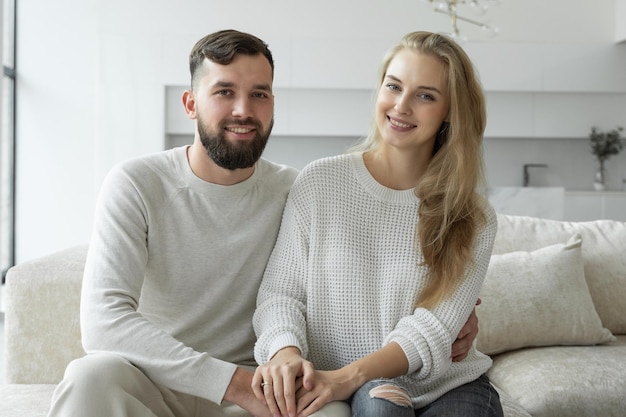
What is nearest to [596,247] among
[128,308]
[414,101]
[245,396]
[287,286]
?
[414,101]

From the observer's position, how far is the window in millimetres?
6754

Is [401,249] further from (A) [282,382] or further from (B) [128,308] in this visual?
(B) [128,308]

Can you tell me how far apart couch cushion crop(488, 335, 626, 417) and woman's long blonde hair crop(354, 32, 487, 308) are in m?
0.63

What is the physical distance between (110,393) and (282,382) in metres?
0.37

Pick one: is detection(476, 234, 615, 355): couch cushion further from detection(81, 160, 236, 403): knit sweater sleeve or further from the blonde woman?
detection(81, 160, 236, 403): knit sweater sleeve

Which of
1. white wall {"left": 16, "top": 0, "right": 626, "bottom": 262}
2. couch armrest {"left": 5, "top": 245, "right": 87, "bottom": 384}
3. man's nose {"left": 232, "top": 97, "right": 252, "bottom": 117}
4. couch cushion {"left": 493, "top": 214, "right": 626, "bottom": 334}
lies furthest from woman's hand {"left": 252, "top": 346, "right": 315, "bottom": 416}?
white wall {"left": 16, "top": 0, "right": 626, "bottom": 262}

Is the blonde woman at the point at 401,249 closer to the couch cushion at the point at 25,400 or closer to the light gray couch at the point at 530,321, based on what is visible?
the light gray couch at the point at 530,321

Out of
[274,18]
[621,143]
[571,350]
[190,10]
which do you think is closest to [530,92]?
[621,143]

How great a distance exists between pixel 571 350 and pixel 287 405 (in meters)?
1.37

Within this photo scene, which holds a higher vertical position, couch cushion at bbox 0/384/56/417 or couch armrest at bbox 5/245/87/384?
couch armrest at bbox 5/245/87/384

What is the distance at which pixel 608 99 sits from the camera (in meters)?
7.07

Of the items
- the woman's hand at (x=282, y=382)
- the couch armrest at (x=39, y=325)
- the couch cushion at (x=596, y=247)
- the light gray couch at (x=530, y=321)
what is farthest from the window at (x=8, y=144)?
the woman's hand at (x=282, y=382)

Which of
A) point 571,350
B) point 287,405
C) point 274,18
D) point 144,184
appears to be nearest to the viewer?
point 287,405

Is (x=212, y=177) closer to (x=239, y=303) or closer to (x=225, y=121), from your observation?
(x=225, y=121)
